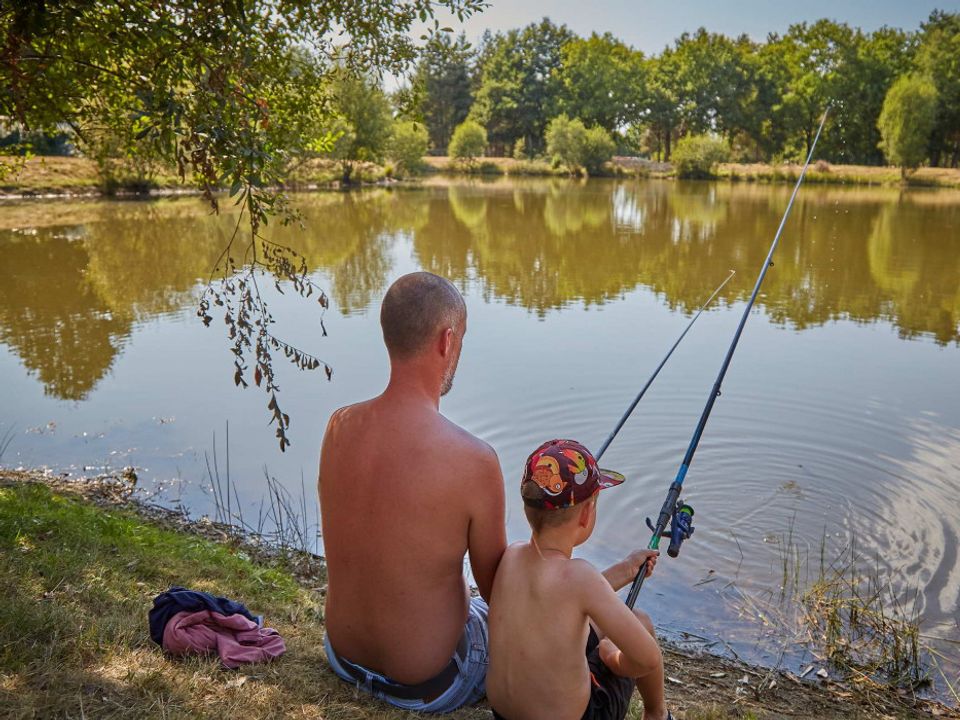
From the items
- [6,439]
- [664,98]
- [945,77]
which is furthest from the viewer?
[664,98]

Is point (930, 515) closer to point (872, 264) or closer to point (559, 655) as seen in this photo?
Result: point (559, 655)

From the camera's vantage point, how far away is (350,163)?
47.8m

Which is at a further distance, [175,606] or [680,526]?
[175,606]

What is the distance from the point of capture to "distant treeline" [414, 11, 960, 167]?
197 feet

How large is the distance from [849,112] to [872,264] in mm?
49381

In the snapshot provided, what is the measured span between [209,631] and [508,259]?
55.3ft

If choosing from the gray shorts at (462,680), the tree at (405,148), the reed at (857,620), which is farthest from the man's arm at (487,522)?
the tree at (405,148)

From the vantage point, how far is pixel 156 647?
3.05m

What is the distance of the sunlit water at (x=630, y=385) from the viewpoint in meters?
5.86

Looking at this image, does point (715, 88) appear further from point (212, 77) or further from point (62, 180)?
point (212, 77)

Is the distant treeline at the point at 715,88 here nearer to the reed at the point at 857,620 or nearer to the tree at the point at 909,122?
the tree at the point at 909,122

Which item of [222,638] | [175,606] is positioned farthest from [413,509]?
[175,606]

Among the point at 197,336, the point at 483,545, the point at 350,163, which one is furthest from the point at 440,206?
the point at 483,545

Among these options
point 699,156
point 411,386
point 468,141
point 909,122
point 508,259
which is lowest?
point 508,259
